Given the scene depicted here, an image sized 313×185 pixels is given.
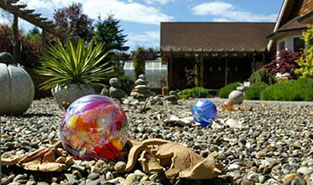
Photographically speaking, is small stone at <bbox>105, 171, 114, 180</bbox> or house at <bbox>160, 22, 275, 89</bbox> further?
house at <bbox>160, 22, 275, 89</bbox>

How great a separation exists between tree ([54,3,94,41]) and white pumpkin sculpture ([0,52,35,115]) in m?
26.3

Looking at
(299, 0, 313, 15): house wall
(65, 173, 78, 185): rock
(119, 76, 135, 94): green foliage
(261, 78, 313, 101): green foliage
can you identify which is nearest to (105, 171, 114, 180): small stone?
(65, 173, 78, 185): rock

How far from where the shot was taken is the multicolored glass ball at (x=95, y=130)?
9.48ft

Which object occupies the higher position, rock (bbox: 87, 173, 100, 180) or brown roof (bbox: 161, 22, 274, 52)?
brown roof (bbox: 161, 22, 274, 52)

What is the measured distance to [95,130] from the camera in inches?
113

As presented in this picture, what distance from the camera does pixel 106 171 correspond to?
2723 mm

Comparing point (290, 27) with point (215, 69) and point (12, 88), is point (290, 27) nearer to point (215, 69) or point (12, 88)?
point (215, 69)

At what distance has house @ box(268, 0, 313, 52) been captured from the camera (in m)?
21.0

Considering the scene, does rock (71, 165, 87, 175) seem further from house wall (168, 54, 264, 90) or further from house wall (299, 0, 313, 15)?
house wall (168, 54, 264, 90)

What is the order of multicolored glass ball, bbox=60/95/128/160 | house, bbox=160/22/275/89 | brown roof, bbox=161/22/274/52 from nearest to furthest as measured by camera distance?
1. multicolored glass ball, bbox=60/95/128/160
2. house, bbox=160/22/275/89
3. brown roof, bbox=161/22/274/52

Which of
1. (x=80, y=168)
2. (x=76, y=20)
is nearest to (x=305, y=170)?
(x=80, y=168)

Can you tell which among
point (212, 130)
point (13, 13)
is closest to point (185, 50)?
point (13, 13)

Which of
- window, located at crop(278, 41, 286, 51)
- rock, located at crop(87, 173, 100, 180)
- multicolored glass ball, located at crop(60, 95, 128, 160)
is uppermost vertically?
window, located at crop(278, 41, 286, 51)

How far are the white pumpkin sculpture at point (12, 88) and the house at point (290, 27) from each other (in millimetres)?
15101
